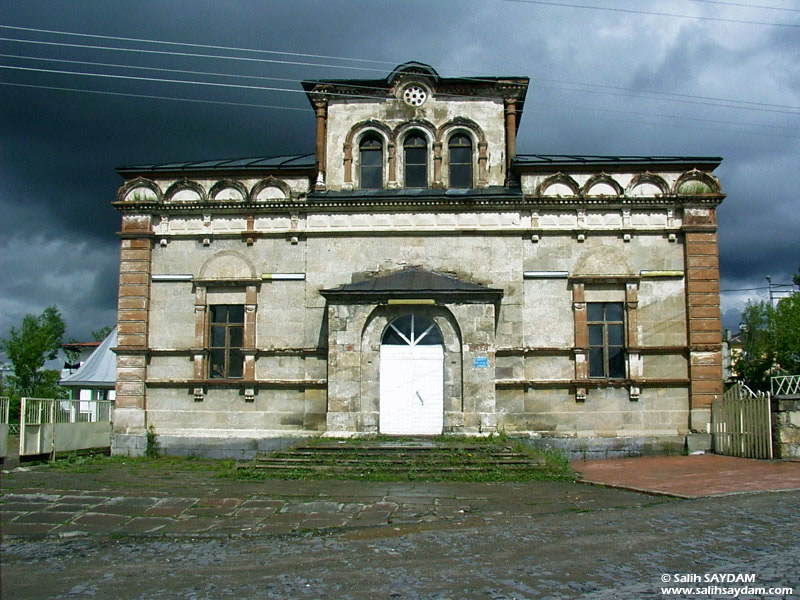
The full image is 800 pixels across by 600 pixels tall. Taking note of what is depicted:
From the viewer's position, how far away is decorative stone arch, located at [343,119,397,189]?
2131 centimetres

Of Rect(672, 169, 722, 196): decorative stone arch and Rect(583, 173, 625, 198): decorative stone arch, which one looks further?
Rect(583, 173, 625, 198): decorative stone arch

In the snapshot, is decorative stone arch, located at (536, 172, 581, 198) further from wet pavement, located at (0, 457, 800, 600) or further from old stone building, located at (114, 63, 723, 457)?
wet pavement, located at (0, 457, 800, 600)

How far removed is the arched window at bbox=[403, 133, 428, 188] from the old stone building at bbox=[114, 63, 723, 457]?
6 cm

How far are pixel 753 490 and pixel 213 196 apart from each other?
51.9 ft

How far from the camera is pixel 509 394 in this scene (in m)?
19.5

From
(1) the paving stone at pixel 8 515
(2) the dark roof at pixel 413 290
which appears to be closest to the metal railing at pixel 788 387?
(2) the dark roof at pixel 413 290

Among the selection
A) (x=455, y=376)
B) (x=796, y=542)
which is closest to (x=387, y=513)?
(x=796, y=542)

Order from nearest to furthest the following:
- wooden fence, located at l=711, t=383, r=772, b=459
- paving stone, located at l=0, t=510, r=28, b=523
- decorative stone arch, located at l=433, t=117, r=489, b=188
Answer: paving stone, located at l=0, t=510, r=28, b=523 → wooden fence, located at l=711, t=383, r=772, b=459 → decorative stone arch, located at l=433, t=117, r=489, b=188

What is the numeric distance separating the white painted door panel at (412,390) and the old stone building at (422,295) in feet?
0.17

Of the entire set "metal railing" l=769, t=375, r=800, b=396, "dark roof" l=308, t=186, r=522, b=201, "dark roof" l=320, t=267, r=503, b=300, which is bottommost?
"metal railing" l=769, t=375, r=800, b=396

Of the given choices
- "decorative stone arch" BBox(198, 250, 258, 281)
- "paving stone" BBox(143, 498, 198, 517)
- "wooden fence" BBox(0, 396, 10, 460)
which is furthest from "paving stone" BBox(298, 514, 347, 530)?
"decorative stone arch" BBox(198, 250, 258, 281)

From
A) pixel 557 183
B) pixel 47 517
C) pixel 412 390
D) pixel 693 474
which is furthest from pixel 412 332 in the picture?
pixel 47 517

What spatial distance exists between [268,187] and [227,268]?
266cm

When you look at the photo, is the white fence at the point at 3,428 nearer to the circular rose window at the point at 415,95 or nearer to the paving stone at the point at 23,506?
the paving stone at the point at 23,506
